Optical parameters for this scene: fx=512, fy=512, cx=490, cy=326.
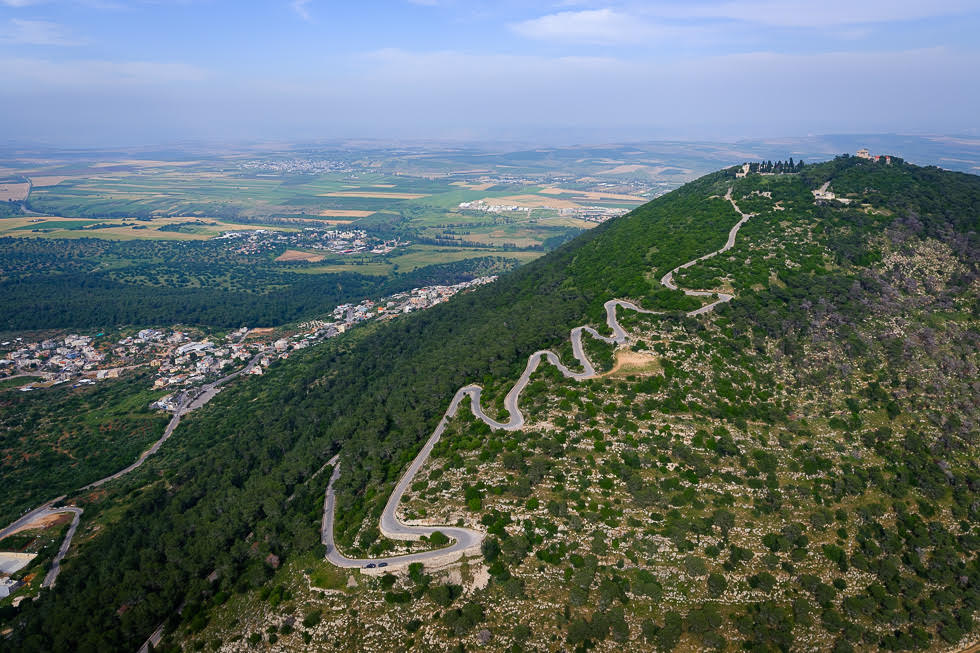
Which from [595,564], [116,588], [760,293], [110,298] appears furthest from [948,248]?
[110,298]

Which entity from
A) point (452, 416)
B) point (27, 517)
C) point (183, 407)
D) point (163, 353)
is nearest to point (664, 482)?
point (452, 416)

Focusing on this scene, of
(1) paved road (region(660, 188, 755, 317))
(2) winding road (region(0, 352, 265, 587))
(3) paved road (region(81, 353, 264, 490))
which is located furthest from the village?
(1) paved road (region(660, 188, 755, 317))

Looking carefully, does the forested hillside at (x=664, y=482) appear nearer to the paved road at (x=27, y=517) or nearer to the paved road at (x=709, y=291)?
the paved road at (x=709, y=291)

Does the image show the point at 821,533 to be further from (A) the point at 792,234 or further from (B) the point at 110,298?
(B) the point at 110,298

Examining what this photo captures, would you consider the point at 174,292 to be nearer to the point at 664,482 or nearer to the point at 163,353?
the point at 163,353

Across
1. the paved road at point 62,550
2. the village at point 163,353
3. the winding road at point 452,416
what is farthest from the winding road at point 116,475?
the winding road at point 452,416

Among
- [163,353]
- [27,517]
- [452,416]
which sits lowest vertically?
[27,517]

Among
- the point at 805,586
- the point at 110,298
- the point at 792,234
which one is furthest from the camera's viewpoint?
the point at 110,298

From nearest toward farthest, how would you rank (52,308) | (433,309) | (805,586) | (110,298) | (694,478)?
(805,586) < (694,478) < (433,309) < (52,308) < (110,298)
